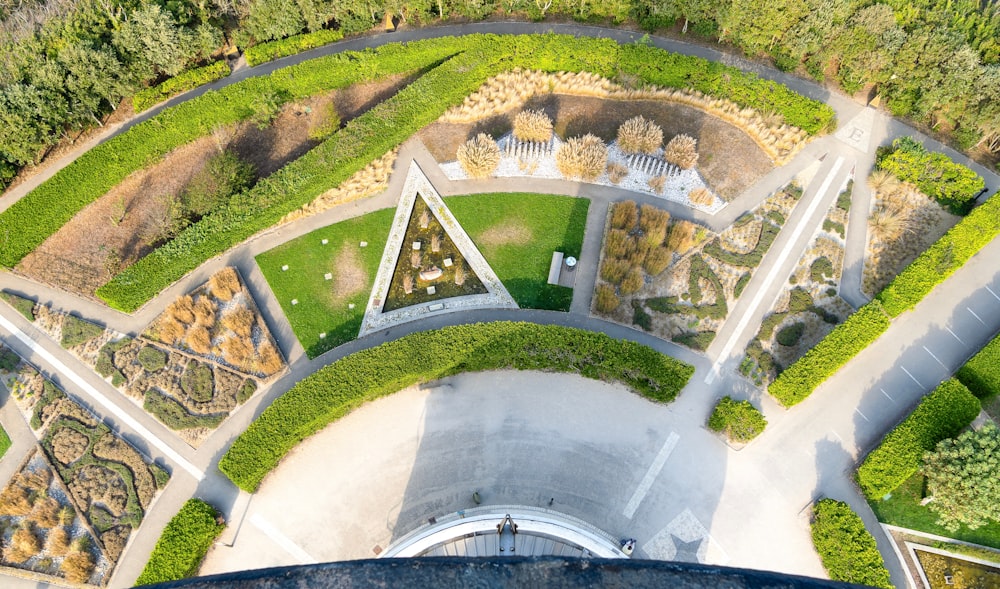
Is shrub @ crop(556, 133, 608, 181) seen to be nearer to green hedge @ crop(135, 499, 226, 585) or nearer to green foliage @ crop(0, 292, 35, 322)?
green hedge @ crop(135, 499, 226, 585)

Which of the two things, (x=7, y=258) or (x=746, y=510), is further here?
(x=7, y=258)

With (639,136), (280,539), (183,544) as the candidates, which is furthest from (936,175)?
(183,544)

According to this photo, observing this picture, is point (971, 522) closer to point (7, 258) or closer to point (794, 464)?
point (794, 464)

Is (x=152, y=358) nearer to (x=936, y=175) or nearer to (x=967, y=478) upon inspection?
(x=967, y=478)

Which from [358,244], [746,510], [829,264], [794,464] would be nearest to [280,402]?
A: [358,244]

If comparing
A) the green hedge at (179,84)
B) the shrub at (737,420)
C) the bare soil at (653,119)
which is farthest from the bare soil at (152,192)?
the shrub at (737,420)

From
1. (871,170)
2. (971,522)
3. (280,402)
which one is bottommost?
(971,522)
